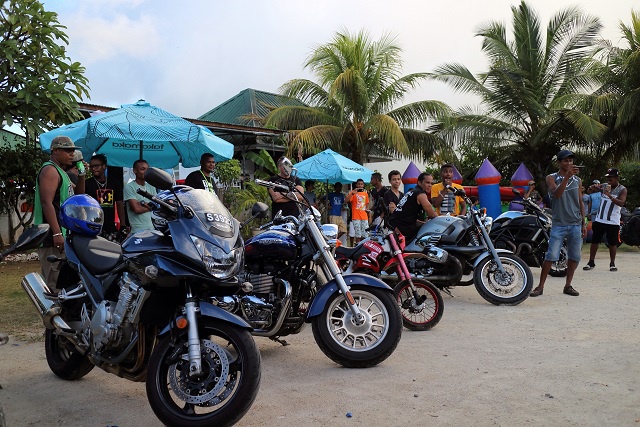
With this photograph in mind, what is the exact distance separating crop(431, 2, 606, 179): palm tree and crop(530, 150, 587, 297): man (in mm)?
12470

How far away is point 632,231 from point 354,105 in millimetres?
8444

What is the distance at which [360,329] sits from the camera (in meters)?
4.66

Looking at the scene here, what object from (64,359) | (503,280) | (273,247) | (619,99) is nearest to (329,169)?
(503,280)

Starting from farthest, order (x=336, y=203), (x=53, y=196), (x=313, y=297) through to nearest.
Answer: (x=336, y=203) → (x=53, y=196) → (x=313, y=297)

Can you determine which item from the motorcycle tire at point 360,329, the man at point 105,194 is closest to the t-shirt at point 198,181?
the man at point 105,194

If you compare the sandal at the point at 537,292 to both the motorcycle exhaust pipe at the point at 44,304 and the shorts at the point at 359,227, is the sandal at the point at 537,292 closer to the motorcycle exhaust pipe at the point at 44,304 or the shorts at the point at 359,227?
the shorts at the point at 359,227

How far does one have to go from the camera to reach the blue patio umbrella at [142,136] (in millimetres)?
7266

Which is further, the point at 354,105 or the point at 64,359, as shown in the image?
the point at 354,105

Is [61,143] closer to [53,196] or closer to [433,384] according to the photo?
[53,196]

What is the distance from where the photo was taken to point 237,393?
3.20 meters

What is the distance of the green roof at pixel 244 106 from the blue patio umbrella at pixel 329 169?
950cm

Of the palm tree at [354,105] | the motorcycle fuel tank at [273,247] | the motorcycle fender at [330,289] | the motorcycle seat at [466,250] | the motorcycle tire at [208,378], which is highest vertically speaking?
the palm tree at [354,105]

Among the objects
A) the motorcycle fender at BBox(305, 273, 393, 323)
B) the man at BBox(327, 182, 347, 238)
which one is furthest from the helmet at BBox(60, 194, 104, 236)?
the man at BBox(327, 182, 347, 238)

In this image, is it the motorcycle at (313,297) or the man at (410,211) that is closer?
the motorcycle at (313,297)
